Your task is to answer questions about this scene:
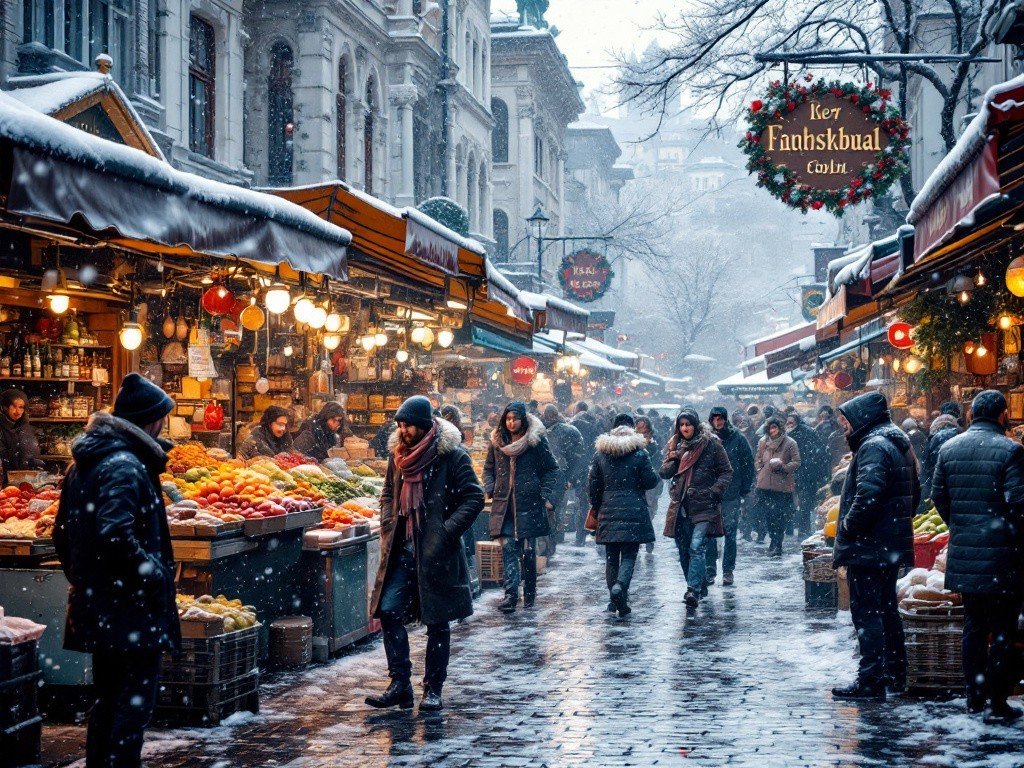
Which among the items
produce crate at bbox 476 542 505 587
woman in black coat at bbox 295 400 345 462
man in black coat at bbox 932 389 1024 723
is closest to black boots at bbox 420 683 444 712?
man in black coat at bbox 932 389 1024 723

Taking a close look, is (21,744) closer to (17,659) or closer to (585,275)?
(17,659)

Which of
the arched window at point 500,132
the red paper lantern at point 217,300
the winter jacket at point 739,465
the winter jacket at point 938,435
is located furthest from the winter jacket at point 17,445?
the arched window at point 500,132

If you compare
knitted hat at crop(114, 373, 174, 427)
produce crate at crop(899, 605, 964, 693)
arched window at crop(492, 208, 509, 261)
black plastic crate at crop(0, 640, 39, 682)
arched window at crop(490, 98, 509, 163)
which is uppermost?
arched window at crop(490, 98, 509, 163)

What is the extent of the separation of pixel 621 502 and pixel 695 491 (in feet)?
3.43

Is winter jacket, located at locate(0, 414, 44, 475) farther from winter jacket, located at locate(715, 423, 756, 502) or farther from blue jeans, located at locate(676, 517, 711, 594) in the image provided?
winter jacket, located at locate(715, 423, 756, 502)

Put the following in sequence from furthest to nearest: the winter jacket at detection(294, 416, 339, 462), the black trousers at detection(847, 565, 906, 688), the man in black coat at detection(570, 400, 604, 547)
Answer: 1. the man in black coat at detection(570, 400, 604, 547)
2. the winter jacket at detection(294, 416, 339, 462)
3. the black trousers at detection(847, 565, 906, 688)

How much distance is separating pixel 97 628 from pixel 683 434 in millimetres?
8369

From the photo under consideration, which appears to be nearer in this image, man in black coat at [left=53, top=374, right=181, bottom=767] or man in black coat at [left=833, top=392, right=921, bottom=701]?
man in black coat at [left=53, top=374, right=181, bottom=767]

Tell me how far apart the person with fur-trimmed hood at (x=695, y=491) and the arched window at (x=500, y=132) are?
31175mm

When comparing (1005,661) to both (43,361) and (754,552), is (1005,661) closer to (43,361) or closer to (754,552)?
(43,361)

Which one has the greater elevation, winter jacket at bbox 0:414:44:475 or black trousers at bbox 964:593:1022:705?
winter jacket at bbox 0:414:44:475

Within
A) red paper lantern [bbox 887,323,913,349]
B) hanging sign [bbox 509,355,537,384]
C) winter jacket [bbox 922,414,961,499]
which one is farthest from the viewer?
hanging sign [bbox 509,355,537,384]

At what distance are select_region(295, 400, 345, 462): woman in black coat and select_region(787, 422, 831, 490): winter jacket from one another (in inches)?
339

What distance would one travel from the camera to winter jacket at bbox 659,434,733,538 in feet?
41.4
